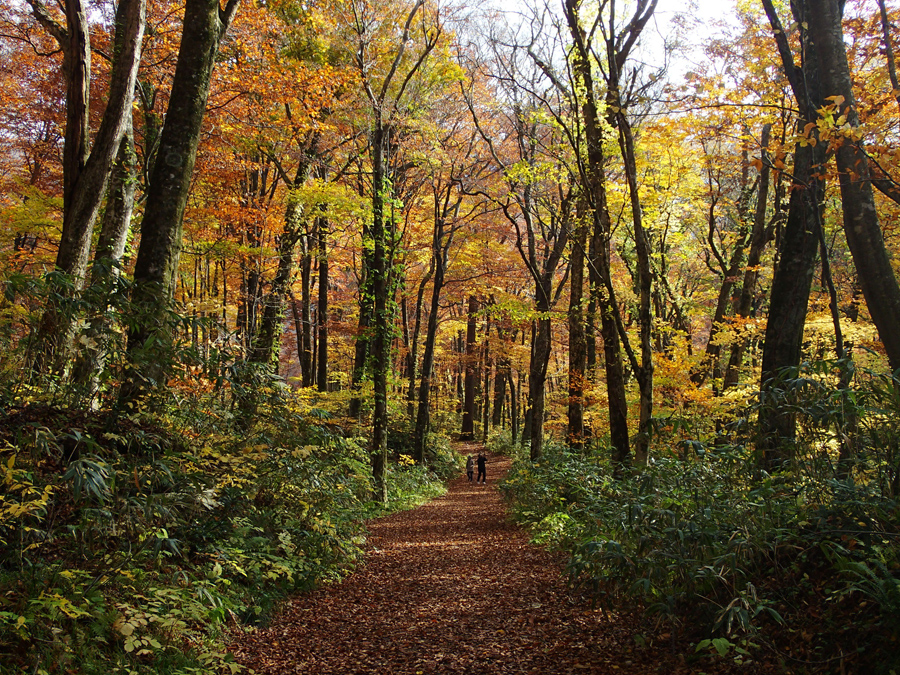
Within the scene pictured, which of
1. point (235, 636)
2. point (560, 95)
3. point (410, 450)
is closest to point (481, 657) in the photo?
point (235, 636)

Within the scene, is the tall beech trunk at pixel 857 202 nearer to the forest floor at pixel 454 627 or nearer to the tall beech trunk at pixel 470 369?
the forest floor at pixel 454 627

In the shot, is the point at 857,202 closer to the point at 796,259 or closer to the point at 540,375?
the point at 796,259

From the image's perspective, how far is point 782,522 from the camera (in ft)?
11.9

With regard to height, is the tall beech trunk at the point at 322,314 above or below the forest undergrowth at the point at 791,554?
above

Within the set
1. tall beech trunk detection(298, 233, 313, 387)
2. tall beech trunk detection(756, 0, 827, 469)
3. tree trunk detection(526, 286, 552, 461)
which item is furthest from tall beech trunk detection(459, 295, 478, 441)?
tall beech trunk detection(756, 0, 827, 469)

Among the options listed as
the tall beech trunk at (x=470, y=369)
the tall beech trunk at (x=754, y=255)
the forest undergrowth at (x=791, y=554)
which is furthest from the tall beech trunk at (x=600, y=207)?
the tall beech trunk at (x=470, y=369)

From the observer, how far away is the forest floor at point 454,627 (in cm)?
386

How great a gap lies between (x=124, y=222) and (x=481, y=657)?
27.5 feet

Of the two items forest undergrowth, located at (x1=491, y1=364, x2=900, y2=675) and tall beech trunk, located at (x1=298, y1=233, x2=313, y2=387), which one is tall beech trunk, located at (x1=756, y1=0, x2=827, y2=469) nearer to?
forest undergrowth, located at (x1=491, y1=364, x2=900, y2=675)

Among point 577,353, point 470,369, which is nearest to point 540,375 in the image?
point 577,353

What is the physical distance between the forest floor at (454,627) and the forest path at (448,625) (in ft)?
0.03

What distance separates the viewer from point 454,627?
4.75 metres

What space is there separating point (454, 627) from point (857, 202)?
18.5 feet

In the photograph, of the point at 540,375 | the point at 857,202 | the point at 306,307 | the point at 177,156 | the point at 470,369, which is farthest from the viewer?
the point at 470,369
